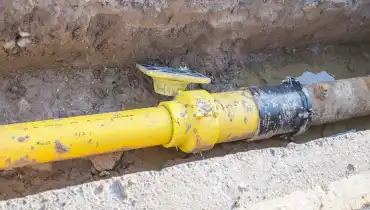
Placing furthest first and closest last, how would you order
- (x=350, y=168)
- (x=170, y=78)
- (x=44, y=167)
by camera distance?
(x=170, y=78)
(x=44, y=167)
(x=350, y=168)

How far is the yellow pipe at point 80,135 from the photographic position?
5.70 ft

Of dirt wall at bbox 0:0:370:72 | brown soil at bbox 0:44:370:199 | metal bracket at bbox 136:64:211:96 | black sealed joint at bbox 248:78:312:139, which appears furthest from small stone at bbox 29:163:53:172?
black sealed joint at bbox 248:78:312:139

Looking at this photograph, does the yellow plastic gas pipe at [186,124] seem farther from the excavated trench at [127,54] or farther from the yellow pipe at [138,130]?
the excavated trench at [127,54]

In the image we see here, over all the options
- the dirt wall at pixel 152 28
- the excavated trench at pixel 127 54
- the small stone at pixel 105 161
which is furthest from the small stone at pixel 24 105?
the small stone at pixel 105 161

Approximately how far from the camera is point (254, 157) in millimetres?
1694

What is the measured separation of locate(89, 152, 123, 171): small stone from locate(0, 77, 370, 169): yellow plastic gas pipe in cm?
21

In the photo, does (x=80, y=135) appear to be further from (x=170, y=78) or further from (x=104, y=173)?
(x=170, y=78)

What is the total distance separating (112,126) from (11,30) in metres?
0.58

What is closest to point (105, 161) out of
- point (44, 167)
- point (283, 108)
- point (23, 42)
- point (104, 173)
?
point (104, 173)

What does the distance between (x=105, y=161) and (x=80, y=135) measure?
34cm

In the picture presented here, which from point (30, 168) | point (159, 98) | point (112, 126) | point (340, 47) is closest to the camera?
point (112, 126)

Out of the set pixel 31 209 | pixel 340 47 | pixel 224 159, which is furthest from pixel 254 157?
pixel 340 47

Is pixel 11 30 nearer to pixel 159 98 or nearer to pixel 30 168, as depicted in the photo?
pixel 30 168

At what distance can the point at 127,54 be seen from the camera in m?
2.28
